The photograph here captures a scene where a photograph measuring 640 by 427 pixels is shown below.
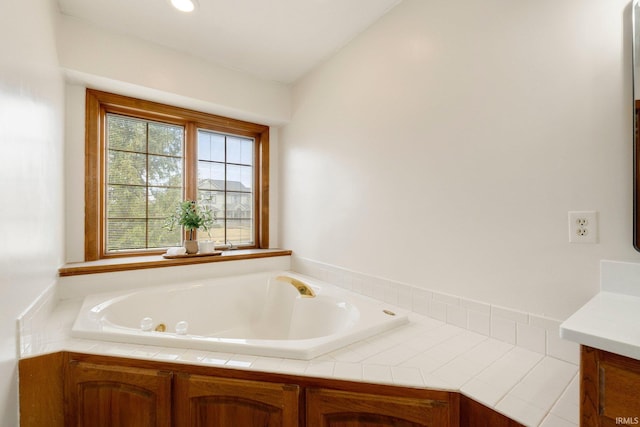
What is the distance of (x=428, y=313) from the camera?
145 cm

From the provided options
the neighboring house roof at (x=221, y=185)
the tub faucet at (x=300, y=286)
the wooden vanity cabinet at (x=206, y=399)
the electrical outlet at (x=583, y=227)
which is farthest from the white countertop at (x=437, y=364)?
the neighboring house roof at (x=221, y=185)

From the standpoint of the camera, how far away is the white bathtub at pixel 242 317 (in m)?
1.12

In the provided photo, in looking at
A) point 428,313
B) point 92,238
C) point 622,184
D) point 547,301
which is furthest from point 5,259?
point 622,184

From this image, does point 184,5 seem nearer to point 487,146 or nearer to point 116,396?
point 487,146

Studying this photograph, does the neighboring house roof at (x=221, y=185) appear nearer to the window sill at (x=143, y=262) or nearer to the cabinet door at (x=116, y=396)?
the window sill at (x=143, y=262)

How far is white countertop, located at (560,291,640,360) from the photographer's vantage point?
549mm

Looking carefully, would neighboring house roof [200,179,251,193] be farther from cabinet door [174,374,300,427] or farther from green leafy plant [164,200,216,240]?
cabinet door [174,374,300,427]

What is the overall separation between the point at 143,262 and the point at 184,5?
1674 mm

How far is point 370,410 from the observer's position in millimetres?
892

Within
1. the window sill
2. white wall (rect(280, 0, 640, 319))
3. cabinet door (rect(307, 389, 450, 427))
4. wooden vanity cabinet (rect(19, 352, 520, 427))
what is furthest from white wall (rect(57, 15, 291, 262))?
cabinet door (rect(307, 389, 450, 427))

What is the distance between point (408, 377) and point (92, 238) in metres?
2.23

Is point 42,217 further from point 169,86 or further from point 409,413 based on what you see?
point 409,413

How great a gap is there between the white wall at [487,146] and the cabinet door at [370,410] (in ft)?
1.98

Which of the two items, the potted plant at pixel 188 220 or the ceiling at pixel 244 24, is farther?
the potted plant at pixel 188 220
